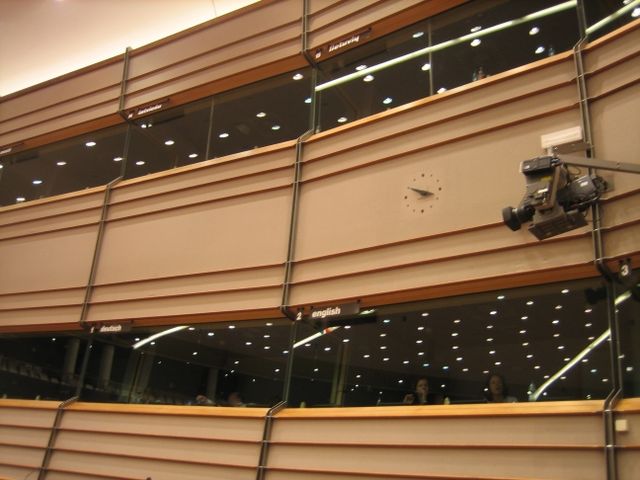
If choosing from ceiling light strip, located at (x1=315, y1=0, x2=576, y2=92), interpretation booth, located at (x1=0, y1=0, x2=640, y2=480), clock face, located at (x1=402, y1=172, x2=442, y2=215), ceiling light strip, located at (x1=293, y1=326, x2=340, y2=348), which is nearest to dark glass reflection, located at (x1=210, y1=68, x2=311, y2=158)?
interpretation booth, located at (x1=0, y1=0, x2=640, y2=480)

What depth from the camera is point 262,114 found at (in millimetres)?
10820

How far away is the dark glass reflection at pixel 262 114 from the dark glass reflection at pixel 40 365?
4457 mm

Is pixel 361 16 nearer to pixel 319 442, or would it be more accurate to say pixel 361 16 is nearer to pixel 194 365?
pixel 194 365

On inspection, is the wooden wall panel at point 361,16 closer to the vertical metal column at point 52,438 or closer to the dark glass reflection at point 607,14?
the dark glass reflection at point 607,14

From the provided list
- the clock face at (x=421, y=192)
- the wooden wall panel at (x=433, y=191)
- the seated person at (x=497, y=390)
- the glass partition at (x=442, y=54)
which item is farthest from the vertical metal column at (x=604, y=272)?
the clock face at (x=421, y=192)

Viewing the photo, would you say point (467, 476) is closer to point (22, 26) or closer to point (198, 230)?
point (198, 230)

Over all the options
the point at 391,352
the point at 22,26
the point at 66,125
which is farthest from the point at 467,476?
the point at 22,26

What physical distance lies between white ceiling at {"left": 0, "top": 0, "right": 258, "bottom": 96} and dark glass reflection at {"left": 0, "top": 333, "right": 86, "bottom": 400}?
6.24 metres

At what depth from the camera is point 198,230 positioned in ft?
34.4

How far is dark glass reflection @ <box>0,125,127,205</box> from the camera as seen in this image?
12.7 m

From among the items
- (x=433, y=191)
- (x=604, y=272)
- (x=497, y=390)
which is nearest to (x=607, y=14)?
(x=433, y=191)

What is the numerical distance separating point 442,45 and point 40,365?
8.98 meters

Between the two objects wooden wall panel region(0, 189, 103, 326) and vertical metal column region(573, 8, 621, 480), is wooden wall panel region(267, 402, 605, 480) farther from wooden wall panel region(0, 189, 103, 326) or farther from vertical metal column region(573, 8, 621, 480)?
wooden wall panel region(0, 189, 103, 326)

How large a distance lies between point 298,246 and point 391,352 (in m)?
2.29
